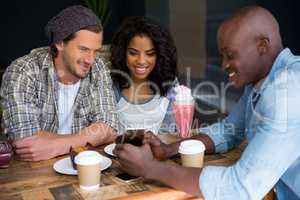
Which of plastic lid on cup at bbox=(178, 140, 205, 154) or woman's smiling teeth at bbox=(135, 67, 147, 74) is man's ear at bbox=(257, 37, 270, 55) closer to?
plastic lid on cup at bbox=(178, 140, 205, 154)

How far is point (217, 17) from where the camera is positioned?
15.5 ft

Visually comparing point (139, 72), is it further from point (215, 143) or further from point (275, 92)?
point (275, 92)

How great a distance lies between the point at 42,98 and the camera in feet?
6.92

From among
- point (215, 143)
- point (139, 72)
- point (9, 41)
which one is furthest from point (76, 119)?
point (9, 41)

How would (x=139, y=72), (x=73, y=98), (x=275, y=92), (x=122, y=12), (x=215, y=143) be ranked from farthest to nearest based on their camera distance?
(x=122, y=12)
(x=139, y=72)
(x=73, y=98)
(x=215, y=143)
(x=275, y=92)

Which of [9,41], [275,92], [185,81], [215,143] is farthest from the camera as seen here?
[9,41]

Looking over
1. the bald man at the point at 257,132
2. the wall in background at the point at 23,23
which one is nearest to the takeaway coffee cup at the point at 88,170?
the bald man at the point at 257,132

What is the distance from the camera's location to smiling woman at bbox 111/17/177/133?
99.2 inches

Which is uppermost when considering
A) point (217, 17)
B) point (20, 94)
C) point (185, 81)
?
point (217, 17)

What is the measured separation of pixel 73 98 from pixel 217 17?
2.96 metres

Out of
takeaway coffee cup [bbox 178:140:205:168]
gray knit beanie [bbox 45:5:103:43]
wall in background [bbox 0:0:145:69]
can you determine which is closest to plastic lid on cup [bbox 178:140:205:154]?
takeaway coffee cup [bbox 178:140:205:168]

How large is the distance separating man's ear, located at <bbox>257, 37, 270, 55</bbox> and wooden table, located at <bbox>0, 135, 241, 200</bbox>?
590 mm

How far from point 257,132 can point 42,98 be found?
4.19 ft

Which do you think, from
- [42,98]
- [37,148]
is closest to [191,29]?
[42,98]
